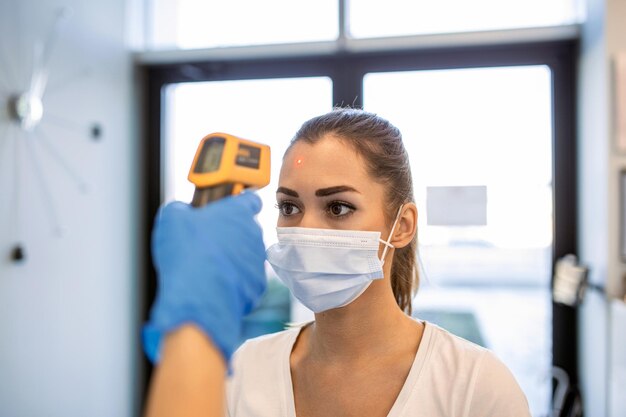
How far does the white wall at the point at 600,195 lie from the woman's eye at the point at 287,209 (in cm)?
149

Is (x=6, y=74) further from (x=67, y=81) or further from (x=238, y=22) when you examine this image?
(x=238, y=22)

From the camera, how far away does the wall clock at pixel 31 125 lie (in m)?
2.00

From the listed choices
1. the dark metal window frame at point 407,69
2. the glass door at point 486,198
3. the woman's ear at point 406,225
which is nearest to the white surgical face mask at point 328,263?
the woman's ear at point 406,225

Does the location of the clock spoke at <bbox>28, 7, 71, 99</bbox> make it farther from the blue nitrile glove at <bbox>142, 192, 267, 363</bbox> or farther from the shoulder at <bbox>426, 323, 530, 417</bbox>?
the shoulder at <bbox>426, 323, 530, 417</bbox>

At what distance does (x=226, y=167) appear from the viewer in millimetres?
724

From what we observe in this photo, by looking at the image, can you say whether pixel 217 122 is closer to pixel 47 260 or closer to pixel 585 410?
pixel 47 260

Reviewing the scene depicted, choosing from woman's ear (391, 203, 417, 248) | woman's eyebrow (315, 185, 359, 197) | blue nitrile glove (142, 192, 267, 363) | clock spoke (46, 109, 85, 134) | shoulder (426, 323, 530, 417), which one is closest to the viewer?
blue nitrile glove (142, 192, 267, 363)

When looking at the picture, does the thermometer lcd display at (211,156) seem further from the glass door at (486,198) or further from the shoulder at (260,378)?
the glass door at (486,198)

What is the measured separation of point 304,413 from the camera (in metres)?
1.08

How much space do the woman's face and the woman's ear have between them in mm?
77

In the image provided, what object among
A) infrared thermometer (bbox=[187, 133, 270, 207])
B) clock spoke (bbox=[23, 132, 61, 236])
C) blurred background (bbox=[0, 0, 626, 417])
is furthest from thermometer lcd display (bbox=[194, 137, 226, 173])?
clock spoke (bbox=[23, 132, 61, 236])

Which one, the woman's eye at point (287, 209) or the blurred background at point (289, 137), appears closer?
the woman's eye at point (287, 209)

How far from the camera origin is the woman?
1019mm

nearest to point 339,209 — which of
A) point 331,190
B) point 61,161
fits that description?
point 331,190
